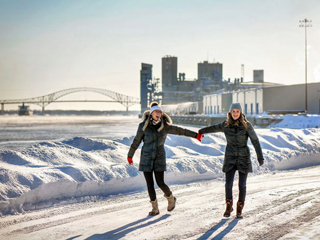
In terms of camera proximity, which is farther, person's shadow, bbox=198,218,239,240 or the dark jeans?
the dark jeans

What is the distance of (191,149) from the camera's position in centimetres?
1192

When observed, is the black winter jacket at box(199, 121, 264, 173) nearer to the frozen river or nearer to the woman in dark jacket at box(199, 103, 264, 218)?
the woman in dark jacket at box(199, 103, 264, 218)

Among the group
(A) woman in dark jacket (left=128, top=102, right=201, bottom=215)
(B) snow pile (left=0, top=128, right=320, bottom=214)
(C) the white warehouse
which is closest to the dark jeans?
(A) woman in dark jacket (left=128, top=102, right=201, bottom=215)

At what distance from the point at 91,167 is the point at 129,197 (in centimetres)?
124

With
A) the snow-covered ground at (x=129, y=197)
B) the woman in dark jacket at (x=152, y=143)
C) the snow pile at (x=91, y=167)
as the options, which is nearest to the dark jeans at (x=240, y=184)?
the snow-covered ground at (x=129, y=197)

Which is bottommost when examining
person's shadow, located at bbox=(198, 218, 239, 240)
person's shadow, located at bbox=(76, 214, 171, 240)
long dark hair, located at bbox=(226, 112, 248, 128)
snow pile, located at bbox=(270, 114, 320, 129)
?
person's shadow, located at bbox=(76, 214, 171, 240)

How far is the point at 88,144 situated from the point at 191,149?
317 centimetres

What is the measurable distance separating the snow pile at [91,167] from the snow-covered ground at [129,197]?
2cm

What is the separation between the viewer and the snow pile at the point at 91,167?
22.6 feet

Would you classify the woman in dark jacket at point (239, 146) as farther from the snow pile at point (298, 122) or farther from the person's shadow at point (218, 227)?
the snow pile at point (298, 122)

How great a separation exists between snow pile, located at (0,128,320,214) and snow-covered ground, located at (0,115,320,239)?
0.02 meters

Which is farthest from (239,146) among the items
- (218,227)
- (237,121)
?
(218,227)

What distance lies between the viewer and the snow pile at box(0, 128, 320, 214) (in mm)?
6875

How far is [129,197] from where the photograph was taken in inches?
297
